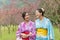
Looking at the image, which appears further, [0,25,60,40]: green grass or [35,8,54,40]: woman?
[0,25,60,40]: green grass

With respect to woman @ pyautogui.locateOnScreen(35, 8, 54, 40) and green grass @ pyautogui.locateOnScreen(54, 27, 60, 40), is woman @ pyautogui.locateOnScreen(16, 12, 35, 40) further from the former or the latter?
green grass @ pyautogui.locateOnScreen(54, 27, 60, 40)

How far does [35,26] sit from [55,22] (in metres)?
2.46

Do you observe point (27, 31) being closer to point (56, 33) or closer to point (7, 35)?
point (7, 35)

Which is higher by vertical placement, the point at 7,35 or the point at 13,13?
the point at 13,13

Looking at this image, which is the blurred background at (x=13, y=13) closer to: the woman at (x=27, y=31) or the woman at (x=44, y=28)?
the woman at (x=27, y=31)

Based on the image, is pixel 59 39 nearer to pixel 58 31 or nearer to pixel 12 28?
pixel 58 31

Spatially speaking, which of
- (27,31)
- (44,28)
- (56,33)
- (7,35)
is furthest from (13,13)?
(44,28)

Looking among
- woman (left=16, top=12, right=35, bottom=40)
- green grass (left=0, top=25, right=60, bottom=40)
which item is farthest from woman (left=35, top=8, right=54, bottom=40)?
green grass (left=0, top=25, right=60, bottom=40)

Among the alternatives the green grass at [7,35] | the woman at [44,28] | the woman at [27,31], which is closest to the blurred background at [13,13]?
the green grass at [7,35]

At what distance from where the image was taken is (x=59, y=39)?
693cm

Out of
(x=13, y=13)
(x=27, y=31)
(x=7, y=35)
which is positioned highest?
(x=13, y=13)

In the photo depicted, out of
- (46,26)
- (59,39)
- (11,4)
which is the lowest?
(59,39)

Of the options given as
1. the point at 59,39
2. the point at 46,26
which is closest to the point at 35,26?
the point at 46,26

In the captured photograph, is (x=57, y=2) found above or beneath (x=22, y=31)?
above
